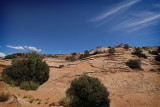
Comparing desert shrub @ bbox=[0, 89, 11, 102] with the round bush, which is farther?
the round bush

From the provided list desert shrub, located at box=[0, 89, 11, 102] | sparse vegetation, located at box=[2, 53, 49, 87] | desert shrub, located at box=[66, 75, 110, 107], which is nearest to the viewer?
desert shrub, located at box=[0, 89, 11, 102]

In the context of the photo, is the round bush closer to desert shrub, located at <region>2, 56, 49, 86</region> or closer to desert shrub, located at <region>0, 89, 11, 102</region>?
desert shrub, located at <region>2, 56, 49, 86</region>

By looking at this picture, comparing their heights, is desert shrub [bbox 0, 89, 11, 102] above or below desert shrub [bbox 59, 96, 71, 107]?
above

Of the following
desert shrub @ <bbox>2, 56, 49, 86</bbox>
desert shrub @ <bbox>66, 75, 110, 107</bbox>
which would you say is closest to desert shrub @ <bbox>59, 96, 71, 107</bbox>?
desert shrub @ <bbox>66, 75, 110, 107</bbox>

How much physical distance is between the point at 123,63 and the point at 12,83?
14645 mm

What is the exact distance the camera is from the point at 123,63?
14664 mm

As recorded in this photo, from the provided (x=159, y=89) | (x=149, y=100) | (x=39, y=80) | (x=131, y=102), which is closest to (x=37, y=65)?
(x=39, y=80)

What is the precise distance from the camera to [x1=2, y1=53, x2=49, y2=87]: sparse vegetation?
920cm

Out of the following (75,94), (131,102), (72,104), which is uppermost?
(75,94)

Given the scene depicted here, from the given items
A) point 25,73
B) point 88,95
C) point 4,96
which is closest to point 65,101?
point 88,95

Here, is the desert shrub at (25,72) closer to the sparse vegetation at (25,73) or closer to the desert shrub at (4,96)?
the sparse vegetation at (25,73)

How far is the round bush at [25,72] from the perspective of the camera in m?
9.22

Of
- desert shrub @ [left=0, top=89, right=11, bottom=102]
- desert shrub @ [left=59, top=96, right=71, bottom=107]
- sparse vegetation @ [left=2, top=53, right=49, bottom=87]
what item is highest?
sparse vegetation @ [left=2, top=53, right=49, bottom=87]

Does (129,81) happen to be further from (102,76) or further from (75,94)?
(75,94)
